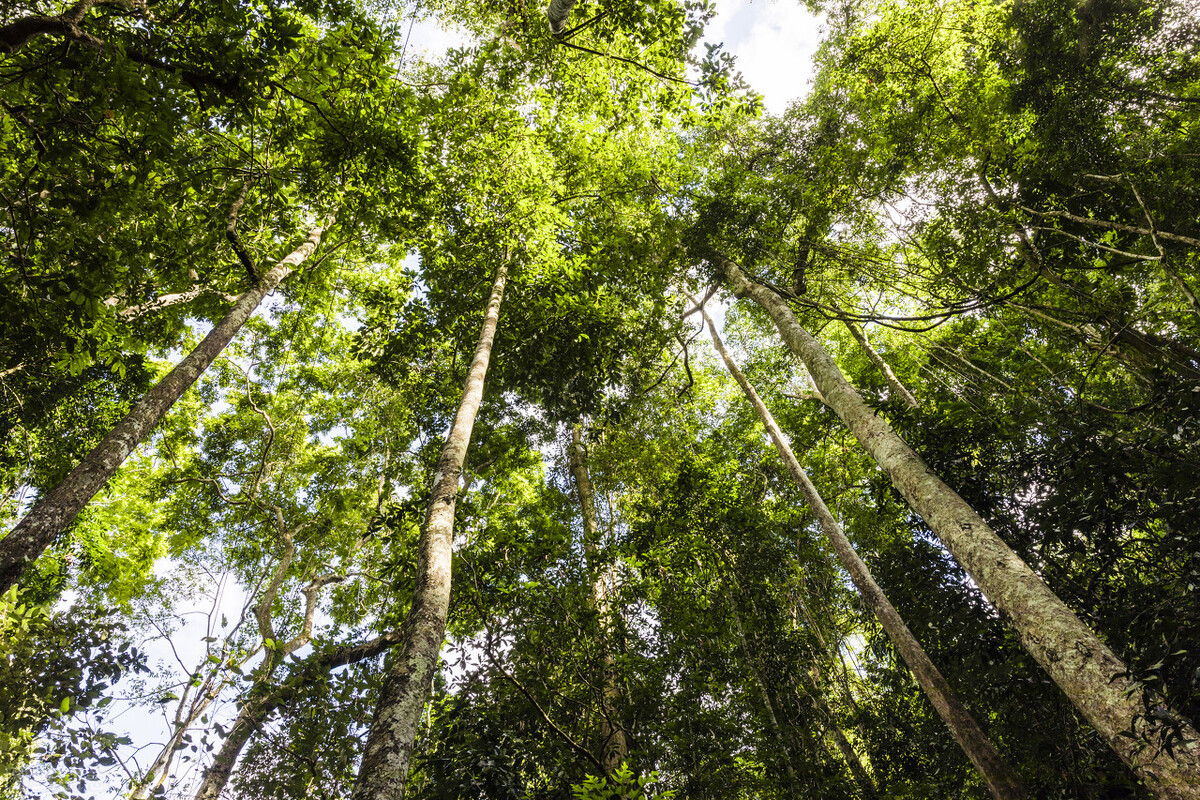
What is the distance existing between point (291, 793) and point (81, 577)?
48.3ft

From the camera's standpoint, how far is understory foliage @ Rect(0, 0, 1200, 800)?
12.7 feet

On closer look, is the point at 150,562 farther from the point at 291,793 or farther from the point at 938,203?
the point at 938,203

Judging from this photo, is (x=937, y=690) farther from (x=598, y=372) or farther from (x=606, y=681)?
(x=598, y=372)

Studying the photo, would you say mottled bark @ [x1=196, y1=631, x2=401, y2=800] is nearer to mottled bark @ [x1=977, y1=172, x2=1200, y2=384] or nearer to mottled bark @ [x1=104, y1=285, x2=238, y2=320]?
mottled bark @ [x1=104, y1=285, x2=238, y2=320]

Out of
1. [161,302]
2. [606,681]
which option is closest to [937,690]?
[606,681]

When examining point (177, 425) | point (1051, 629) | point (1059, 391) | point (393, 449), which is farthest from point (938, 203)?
point (177, 425)

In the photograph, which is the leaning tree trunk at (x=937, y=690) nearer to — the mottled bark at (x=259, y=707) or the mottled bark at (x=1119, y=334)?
the mottled bark at (x=1119, y=334)

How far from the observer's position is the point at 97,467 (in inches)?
183

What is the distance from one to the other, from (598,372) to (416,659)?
239 inches

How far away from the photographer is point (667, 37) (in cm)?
661

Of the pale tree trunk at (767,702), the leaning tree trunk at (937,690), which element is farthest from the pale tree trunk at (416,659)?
the leaning tree trunk at (937,690)

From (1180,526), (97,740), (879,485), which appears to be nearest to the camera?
(1180,526)

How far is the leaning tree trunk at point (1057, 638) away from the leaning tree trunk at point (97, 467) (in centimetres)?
764

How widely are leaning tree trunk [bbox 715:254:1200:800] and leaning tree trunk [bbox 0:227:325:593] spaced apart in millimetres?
7636
